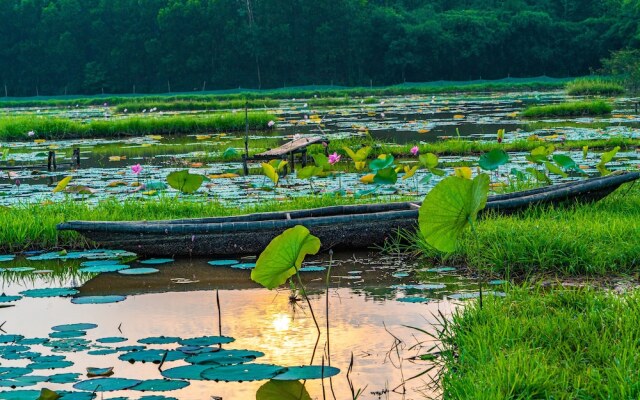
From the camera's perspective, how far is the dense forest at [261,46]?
53.8m

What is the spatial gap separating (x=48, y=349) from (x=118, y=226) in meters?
1.94

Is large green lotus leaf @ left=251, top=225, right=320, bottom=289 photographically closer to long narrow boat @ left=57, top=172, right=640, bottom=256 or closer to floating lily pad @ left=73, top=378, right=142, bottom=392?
floating lily pad @ left=73, top=378, right=142, bottom=392

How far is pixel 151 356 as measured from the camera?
385cm

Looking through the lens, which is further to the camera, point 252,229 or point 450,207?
point 252,229

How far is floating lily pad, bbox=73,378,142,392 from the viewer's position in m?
3.42

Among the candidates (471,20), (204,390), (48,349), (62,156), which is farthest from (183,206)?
(471,20)

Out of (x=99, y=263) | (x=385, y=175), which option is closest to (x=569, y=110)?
(x=385, y=175)

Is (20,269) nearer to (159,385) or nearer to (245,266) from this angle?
(245,266)

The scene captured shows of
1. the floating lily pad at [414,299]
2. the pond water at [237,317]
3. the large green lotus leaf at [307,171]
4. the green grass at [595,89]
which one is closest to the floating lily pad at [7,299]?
the pond water at [237,317]

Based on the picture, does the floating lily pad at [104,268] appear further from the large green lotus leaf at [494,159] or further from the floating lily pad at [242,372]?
the large green lotus leaf at [494,159]

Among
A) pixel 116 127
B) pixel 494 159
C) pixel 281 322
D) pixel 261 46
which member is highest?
pixel 261 46

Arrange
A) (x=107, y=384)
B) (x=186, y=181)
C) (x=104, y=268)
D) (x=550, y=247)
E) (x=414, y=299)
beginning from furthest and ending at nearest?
(x=186, y=181) → (x=104, y=268) → (x=550, y=247) → (x=414, y=299) → (x=107, y=384)

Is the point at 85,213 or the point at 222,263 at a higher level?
the point at 85,213

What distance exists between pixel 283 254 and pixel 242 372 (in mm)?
544
